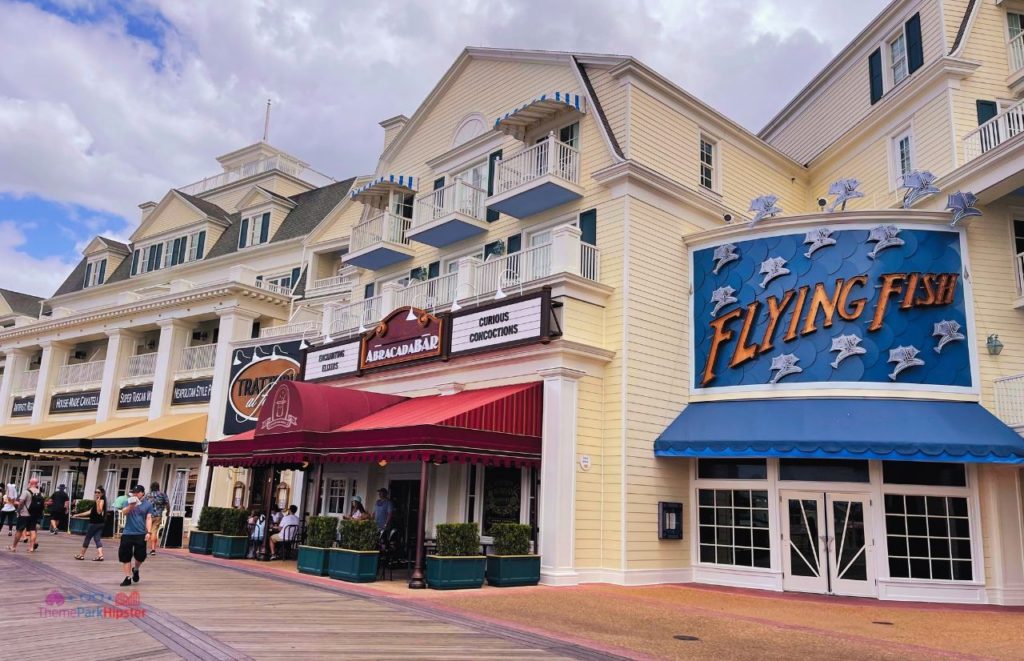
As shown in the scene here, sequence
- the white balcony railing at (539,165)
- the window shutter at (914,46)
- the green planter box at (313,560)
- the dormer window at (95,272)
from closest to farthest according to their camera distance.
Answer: the green planter box at (313,560)
the white balcony railing at (539,165)
the window shutter at (914,46)
the dormer window at (95,272)

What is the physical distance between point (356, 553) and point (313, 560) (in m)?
1.57

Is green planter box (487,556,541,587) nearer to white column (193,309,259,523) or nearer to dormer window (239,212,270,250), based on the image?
white column (193,309,259,523)

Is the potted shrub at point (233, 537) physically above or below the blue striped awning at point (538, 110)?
below

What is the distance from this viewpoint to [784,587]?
16.1m

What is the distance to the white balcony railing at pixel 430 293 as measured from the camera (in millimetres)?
20953

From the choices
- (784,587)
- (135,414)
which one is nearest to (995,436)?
(784,587)

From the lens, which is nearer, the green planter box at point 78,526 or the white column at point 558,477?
the white column at point 558,477

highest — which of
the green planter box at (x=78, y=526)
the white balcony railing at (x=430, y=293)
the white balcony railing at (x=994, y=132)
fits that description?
the white balcony railing at (x=994, y=132)

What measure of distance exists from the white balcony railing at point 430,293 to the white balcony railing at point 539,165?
111 inches

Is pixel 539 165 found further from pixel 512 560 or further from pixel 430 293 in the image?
pixel 512 560

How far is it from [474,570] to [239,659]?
294 inches

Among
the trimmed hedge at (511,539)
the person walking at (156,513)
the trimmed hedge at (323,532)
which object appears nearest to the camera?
the trimmed hedge at (511,539)

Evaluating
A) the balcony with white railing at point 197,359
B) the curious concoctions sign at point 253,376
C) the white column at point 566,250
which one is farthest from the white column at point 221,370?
the white column at point 566,250

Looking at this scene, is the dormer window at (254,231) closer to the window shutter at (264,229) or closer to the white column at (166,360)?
the window shutter at (264,229)
